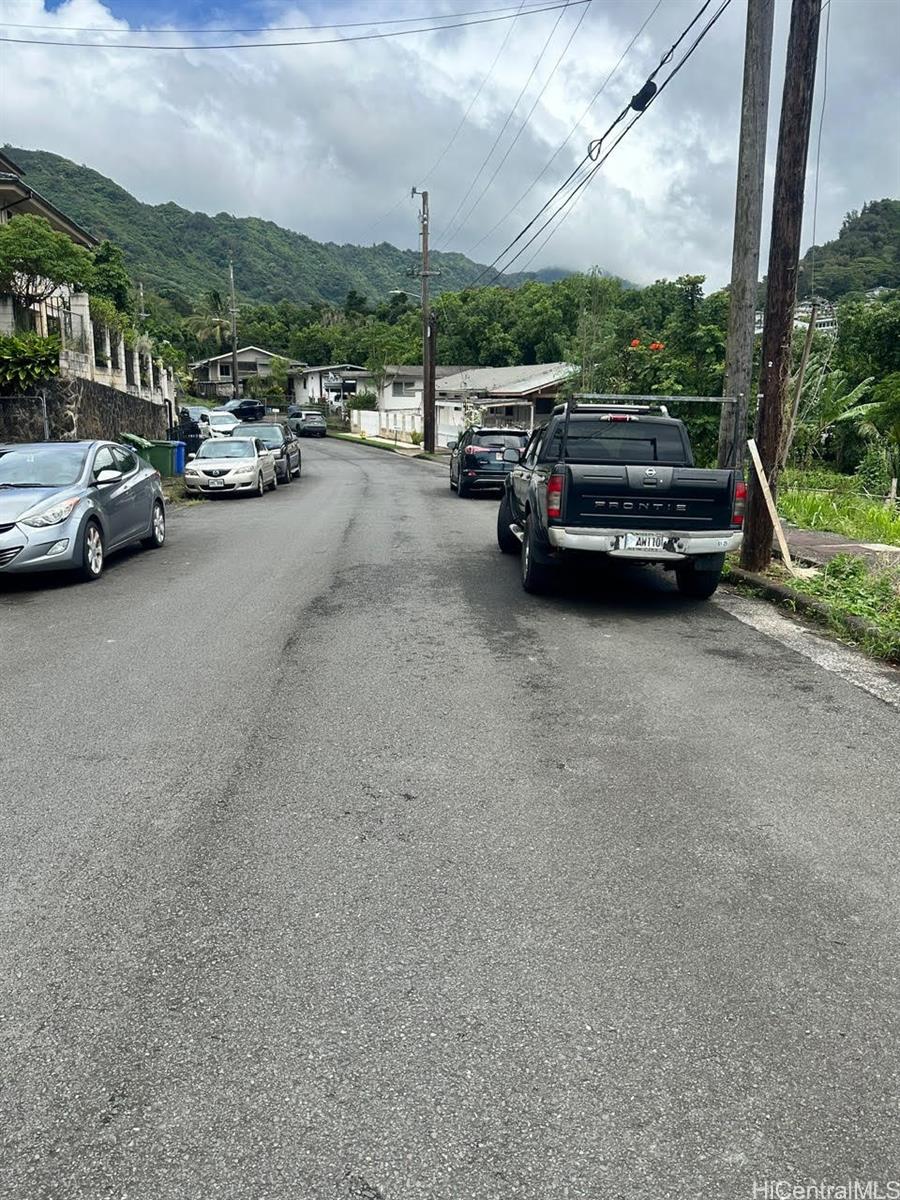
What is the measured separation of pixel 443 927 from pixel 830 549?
1040 cm

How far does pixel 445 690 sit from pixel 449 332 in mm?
81476

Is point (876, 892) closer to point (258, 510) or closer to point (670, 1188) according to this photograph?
point (670, 1188)

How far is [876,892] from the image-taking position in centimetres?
390

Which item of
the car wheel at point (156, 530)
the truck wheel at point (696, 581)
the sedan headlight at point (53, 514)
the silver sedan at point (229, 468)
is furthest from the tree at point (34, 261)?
the truck wheel at point (696, 581)

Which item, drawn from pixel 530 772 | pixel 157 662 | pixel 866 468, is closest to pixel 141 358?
pixel 866 468

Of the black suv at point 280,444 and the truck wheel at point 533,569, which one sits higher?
the black suv at point 280,444

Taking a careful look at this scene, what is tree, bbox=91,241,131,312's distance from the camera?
4012 centimetres

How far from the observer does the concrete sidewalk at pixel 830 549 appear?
37.0ft

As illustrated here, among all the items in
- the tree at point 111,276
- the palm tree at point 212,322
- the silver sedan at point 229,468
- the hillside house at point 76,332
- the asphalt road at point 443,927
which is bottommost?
the asphalt road at point 443,927

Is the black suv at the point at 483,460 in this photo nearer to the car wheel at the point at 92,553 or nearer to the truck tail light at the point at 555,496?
the car wheel at the point at 92,553

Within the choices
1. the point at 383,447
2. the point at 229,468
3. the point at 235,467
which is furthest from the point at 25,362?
the point at 383,447

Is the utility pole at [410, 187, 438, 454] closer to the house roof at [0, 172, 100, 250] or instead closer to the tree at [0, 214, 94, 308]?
the house roof at [0, 172, 100, 250]

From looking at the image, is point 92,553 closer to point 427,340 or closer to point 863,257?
point 427,340

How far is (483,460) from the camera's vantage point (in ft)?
73.3
